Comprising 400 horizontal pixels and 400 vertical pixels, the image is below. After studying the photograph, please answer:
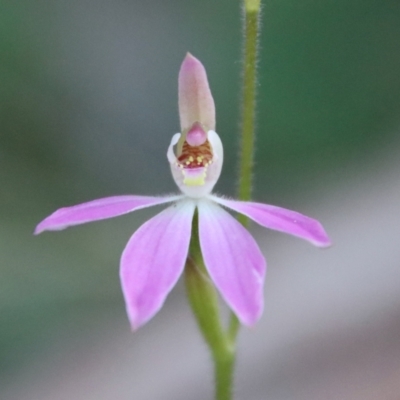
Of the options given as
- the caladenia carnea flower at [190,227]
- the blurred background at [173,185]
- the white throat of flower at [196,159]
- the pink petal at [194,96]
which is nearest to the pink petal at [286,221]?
the caladenia carnea flower at [190,227]

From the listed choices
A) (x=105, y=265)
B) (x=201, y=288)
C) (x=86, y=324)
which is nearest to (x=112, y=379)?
(x=86, y=324)

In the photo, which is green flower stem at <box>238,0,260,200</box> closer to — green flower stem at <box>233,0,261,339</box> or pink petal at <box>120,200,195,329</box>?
green flower stem at <box>233,0,261,339</box>

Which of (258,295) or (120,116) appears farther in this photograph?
(120,116)

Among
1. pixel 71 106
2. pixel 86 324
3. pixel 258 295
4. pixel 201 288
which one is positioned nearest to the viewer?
pixel 258 295

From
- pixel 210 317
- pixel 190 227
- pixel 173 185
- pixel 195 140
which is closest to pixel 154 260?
pixel 190 227

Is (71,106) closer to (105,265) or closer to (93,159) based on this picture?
(93,159)

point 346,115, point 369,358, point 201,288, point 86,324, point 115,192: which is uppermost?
point 346,115
